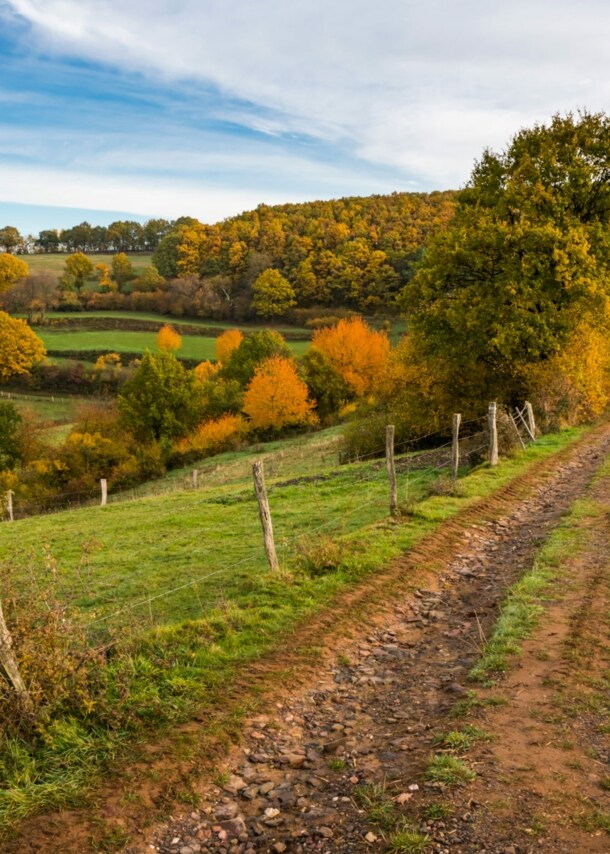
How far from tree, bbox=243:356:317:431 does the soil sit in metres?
46.1

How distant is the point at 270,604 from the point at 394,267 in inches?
3935

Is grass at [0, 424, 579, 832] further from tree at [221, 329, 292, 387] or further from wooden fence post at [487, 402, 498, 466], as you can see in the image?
tree at [221, 329, 292, 387]

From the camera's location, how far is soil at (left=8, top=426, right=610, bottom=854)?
5.00 meters

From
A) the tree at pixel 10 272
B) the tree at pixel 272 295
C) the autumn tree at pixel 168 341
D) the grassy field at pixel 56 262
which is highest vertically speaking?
the grassy field at pixel 56 262

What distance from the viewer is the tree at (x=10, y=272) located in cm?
10875

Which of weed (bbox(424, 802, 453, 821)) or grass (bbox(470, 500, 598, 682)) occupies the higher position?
grass (bbox(470, 500, 598, 682))

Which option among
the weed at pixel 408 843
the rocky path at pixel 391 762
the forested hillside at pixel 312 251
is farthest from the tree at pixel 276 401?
the weed at pixel 408 843

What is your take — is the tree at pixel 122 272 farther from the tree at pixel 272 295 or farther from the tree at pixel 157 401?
the tree at pixel 157 401

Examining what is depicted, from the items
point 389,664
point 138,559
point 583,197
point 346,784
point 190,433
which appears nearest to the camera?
point 346,784

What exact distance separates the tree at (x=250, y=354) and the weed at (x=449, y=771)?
6259 cm

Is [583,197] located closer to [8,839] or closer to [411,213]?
[8,839]

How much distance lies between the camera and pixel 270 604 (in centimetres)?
946

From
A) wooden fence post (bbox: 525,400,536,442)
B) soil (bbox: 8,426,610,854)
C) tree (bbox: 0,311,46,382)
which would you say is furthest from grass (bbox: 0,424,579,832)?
tree (bbox: 0,311,46,382)

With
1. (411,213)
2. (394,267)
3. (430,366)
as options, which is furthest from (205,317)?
(430,366)
